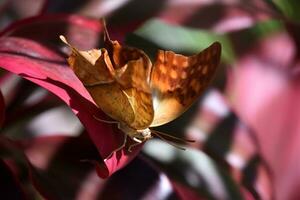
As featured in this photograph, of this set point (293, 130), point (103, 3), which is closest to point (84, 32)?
point (103, 3)

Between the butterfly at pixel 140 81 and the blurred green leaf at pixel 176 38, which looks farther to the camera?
the blurred green leaf at pixel 176 38

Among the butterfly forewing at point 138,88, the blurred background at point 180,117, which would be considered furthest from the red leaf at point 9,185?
the butterfly forewing at point 138,88

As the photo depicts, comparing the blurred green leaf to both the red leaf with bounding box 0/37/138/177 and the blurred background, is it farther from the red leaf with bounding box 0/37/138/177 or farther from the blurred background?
the red leaf with bounding box 0/37/138/177

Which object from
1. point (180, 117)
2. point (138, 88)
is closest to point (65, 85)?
point (138, 88)

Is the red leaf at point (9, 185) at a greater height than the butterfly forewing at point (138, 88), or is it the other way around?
the butterfly forewing at point (138, 88)

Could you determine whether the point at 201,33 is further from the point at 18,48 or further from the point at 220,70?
the point at 18,48

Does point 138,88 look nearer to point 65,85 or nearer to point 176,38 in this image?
point 65,85

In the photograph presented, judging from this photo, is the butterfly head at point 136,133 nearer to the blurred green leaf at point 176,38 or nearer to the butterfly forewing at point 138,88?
the butterfly forewing at point 138,88
